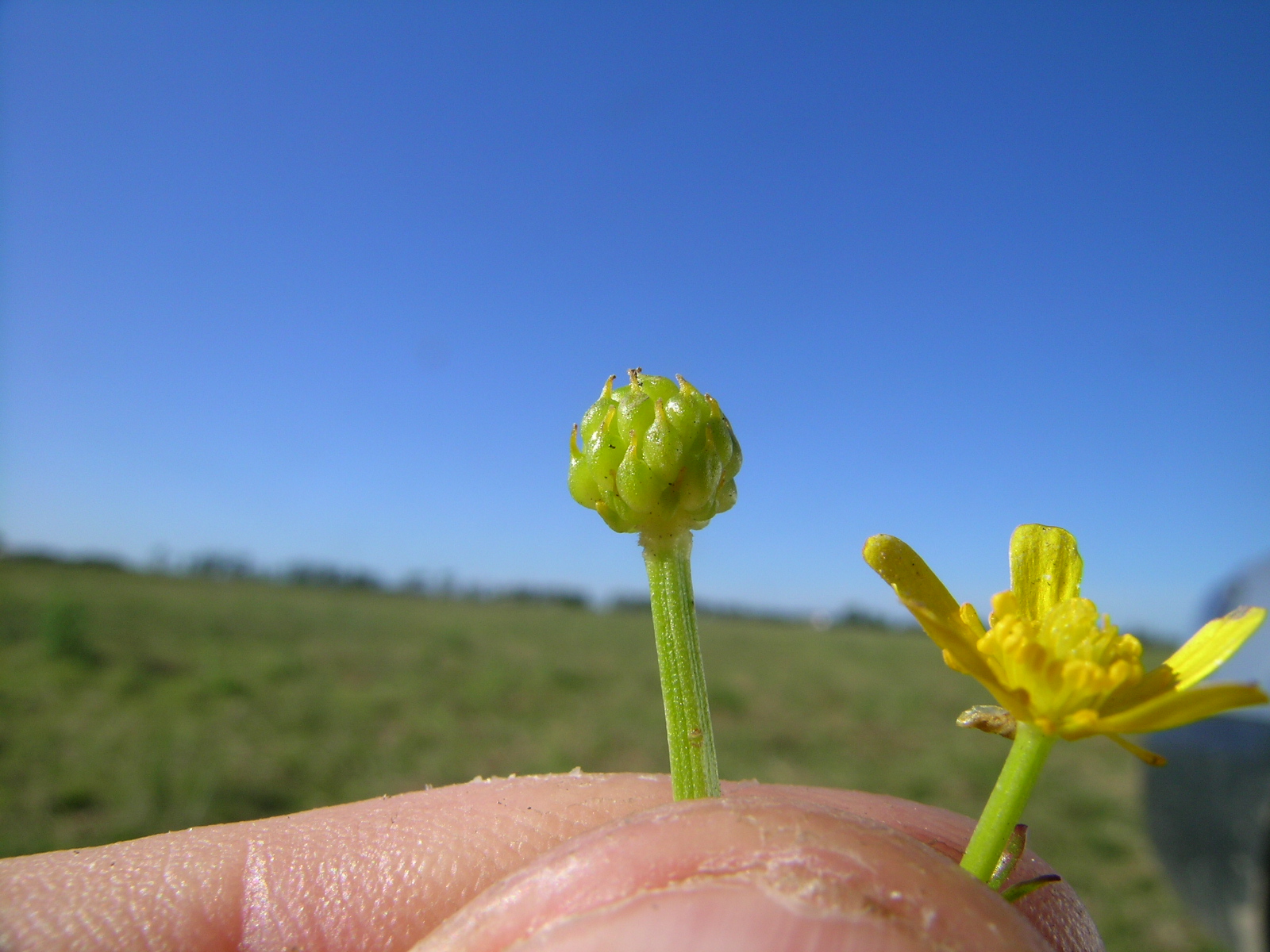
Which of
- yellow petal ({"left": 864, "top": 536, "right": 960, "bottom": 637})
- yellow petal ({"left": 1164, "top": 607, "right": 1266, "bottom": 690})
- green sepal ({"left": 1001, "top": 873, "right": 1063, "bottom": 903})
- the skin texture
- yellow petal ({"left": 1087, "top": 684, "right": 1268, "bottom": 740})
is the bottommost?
the skin texture

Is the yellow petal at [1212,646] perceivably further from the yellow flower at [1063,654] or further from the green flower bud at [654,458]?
the green flower bud at [654,458]

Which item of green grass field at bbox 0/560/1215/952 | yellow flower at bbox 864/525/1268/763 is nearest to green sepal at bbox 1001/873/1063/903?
yellow flower at bbox 864/525/1268/763

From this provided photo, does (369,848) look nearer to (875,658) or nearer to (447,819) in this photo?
(447,819)

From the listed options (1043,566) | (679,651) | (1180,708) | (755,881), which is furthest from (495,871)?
(1180,708)

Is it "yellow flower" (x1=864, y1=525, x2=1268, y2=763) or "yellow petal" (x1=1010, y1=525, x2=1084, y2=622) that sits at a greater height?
"yellow petal" (x1=1010, y1=525, x2=1084, y2=622)

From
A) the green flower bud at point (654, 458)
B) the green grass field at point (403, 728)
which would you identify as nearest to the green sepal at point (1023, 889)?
the green flower bud at point (654, 458)

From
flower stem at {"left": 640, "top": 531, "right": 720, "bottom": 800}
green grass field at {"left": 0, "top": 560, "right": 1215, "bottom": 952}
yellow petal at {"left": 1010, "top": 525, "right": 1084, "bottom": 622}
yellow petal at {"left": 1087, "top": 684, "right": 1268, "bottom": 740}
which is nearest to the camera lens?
yellow petal at {"left": 1087, "top": 684, "right": 1268, "bottom": 740}

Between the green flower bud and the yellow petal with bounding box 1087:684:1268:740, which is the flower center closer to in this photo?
the yellow petal with bounding box 1087:684:1268:740

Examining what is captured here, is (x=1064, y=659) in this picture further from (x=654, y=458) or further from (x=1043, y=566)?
(x=654, y=458)
